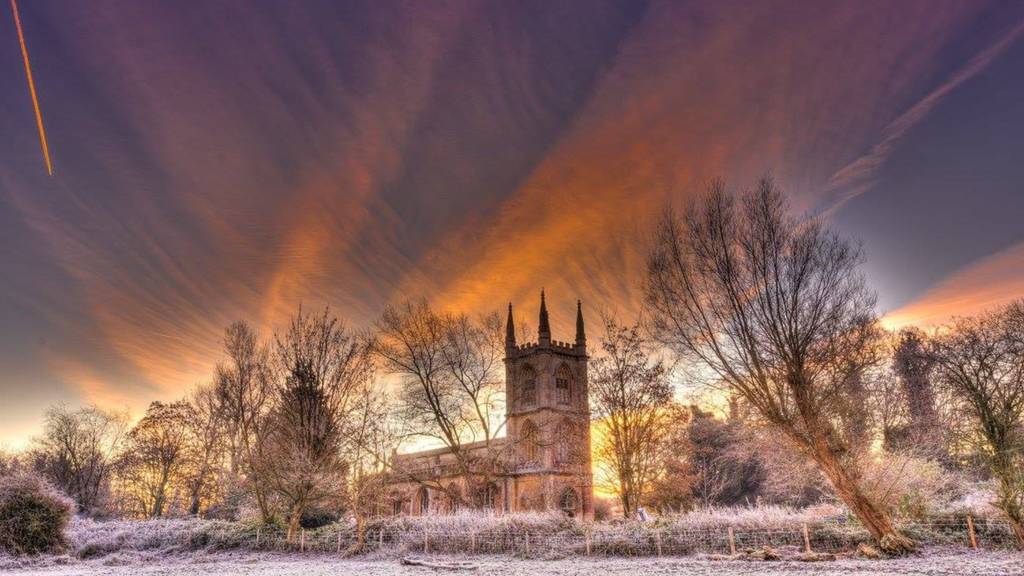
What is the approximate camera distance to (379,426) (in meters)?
29.6

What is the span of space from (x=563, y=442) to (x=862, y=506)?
1165 inches

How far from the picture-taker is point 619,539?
1972 cm

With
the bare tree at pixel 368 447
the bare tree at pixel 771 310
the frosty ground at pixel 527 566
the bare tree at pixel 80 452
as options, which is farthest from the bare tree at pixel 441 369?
the bare tree at pixel 80 452

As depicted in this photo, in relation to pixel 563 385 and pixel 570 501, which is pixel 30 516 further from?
pixel 563 385

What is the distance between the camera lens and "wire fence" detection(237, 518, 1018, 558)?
16734 millimetres

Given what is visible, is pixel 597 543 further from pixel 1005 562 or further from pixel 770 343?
pixel 1005 562

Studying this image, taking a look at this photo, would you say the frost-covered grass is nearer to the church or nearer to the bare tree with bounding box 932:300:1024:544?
the bare tree with bounding box 932:300:1024:544

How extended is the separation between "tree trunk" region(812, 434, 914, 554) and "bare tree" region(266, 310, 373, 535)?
18.9 meters

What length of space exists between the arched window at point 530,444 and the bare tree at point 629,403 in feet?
53.6

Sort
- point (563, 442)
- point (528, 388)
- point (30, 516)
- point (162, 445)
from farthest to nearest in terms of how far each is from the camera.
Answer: point (528, 388), point (563, 442), point (162, 445), point (30, 516)

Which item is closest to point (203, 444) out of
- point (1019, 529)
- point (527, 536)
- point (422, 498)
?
point (422, 498)

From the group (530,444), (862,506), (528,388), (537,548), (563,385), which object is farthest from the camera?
(563,385)

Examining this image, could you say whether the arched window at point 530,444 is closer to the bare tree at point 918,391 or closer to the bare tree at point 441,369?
the bare tree at point 441,369

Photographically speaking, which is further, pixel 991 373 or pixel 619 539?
pixel 991 373
